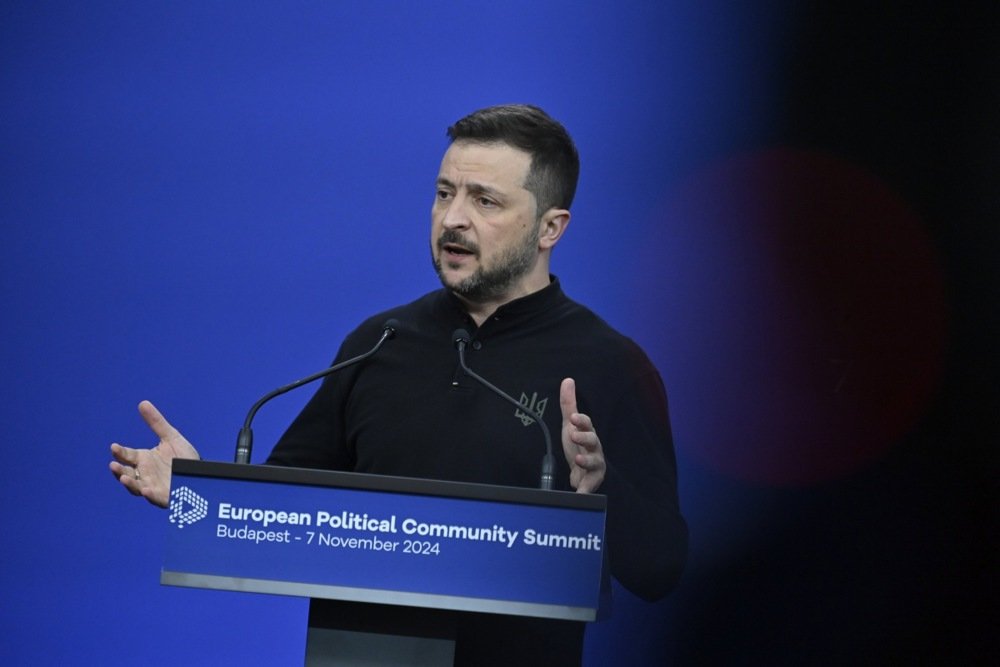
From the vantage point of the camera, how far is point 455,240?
92.6 inches

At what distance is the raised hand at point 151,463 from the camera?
195 centimetres

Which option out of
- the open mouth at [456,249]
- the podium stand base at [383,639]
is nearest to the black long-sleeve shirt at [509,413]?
the open mouth at [456,249]

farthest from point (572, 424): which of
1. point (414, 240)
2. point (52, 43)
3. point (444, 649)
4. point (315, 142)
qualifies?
point (52, 43)

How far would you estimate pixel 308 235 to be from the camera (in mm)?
3014

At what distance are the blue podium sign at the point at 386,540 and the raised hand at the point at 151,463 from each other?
301mm

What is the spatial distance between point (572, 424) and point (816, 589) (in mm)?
1329

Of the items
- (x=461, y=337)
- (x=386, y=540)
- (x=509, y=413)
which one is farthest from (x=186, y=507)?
(x=509, y=413)

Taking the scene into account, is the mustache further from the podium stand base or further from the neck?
the podium stand base

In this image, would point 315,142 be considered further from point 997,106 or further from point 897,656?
point 897,656

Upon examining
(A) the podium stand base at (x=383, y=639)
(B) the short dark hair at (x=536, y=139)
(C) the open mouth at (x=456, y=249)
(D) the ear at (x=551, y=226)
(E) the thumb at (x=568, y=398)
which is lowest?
(A) the podium stand base at (x=383, y=639)

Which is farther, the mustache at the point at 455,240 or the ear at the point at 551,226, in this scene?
the ear at the point at 551,226

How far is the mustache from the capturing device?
92.5 inches

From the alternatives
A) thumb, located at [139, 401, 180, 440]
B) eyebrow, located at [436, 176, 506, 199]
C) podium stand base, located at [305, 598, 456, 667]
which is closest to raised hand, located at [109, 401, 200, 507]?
thumb, located at [139, 401, 180, 440]

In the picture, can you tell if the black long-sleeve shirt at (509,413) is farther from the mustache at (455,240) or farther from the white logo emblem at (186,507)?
the white logo emblem at (186,507)
